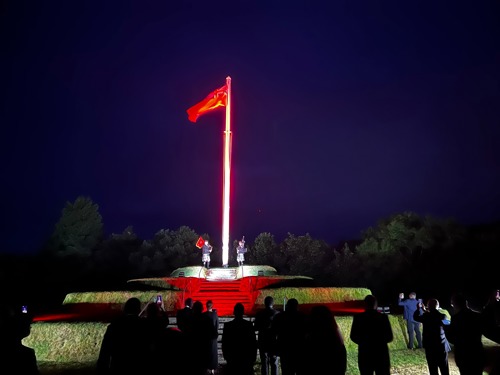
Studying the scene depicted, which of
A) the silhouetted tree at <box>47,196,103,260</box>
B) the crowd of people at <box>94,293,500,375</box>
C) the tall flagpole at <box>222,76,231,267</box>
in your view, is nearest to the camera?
the crowd of people at <box>94,293,500,375</box>

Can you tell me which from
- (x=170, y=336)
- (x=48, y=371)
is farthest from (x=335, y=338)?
(x=48, y=371)

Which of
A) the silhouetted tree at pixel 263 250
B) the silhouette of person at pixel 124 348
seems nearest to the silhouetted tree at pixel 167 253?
the silhouetted tree at pixel 263 250

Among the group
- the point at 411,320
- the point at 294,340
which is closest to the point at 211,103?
the point at 411,320

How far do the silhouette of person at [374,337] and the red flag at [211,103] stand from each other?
73.9 ft

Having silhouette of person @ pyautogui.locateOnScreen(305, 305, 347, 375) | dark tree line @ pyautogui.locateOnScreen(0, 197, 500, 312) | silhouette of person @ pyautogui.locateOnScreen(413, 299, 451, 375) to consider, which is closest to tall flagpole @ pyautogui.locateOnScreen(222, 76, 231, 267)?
dark tree line @ pyautogui.locateOnScreen(0, 197, 500, 312)

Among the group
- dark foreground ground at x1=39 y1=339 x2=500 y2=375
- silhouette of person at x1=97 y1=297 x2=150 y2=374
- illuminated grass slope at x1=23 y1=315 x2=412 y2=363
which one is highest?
silhouette of person at x1=97 y1=297 x2=150 y2=374

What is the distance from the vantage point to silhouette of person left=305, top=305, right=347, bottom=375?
4.94 meters

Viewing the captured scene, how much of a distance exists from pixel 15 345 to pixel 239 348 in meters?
3.34

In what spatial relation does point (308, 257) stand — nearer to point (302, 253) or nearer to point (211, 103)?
point (302, 253)

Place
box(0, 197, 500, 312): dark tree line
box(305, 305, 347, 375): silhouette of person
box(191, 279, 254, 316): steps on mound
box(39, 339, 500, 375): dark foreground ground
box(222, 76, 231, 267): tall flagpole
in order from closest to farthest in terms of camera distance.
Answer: box(305, 305, 347, 375): silhouette of person
box(39, 339, 500, 375): dark foreground ground
box(191, 279, 254, 316): steps on mound
box(222, 76, 231, 267): tall flagpole
box(0, 197, 500, 312): dark tree line

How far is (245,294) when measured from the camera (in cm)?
1812

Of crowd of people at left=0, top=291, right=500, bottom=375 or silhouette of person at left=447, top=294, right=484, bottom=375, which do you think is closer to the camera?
crowd of people at left=0, top=291, right=500, bottom=375

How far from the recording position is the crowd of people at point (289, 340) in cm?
413

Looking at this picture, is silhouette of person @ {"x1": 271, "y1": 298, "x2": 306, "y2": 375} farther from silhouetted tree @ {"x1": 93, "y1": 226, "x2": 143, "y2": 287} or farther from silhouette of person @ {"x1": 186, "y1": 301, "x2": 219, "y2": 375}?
silhouetted tree @ {"x1": 93, "y1": 226, "x2": 143, "y2": 287}
